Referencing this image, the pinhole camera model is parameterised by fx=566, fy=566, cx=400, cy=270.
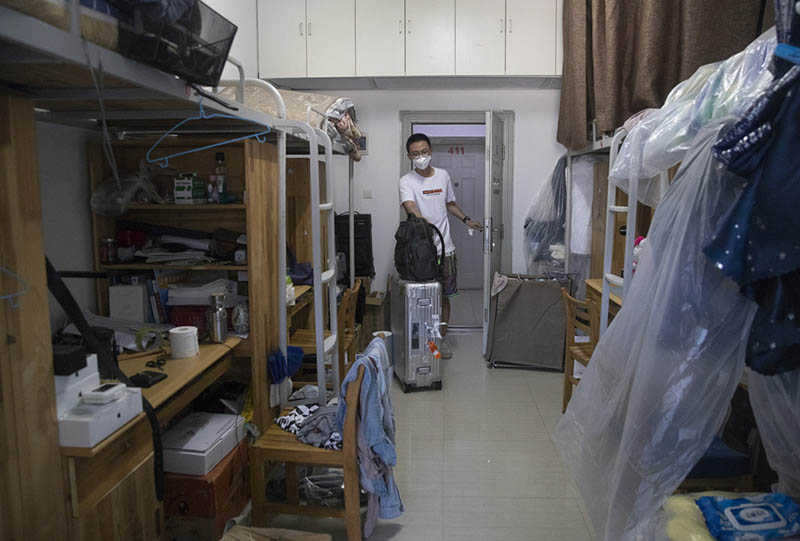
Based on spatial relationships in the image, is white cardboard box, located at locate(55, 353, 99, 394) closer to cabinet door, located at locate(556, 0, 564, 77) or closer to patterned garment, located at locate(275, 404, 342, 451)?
patterned garment, located at locate(275, 404, 342, 451)

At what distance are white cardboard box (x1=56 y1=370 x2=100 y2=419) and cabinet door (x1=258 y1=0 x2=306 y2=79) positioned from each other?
3.65 metres

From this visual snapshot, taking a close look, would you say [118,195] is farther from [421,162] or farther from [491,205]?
[491,205]

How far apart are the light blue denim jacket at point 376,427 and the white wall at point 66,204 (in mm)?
1268

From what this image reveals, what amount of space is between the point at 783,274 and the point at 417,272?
264 centimetres

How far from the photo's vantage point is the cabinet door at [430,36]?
4500mm

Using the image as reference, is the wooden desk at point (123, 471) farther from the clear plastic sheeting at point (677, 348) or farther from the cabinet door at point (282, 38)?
the cabinet door at point (282, 38)

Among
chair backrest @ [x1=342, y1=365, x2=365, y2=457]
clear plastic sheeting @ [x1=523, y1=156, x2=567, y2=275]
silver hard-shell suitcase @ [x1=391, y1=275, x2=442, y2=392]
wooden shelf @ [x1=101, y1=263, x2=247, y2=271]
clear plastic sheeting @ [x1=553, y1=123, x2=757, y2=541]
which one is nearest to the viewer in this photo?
clear plastic sheeting @ [x1=553, y1=123, x2=757, y2=541]

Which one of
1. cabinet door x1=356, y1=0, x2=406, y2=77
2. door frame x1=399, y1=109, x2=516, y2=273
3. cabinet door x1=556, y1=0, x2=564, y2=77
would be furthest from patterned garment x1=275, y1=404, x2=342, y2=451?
cabinet door x1=556, y1=0, x2=564, y2=77

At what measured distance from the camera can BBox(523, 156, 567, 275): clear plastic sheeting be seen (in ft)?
15.5

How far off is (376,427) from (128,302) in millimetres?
1309

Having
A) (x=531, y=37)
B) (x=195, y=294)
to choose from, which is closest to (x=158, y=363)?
(x=195, y=294)

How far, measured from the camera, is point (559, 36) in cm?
447

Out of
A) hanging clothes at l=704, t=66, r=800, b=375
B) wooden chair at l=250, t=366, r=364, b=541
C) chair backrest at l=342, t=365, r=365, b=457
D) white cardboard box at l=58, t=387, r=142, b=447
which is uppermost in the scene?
hanging clothes at l=704, t=66, r=800, b=375

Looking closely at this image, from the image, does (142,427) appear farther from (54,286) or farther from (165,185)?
(165,185)
